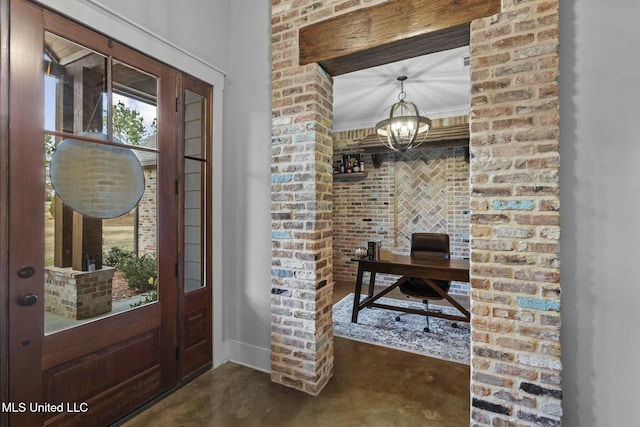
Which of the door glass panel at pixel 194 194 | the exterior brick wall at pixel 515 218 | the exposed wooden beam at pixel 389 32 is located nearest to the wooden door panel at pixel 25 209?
the door glass panel at pixel 194 194

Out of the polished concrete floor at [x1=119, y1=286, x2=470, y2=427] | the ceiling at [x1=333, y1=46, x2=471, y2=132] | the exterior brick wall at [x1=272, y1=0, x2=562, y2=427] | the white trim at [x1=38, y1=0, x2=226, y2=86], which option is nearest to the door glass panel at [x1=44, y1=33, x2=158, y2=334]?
the white trim at [x1=38, y1=0, x2=226, y2=86]

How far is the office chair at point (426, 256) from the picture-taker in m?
3.38

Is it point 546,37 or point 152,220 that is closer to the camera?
point 546,37

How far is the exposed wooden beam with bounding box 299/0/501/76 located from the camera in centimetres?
166

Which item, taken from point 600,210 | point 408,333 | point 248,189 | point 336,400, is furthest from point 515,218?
point 408,333

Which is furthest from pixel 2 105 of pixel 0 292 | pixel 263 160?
pixel 263 160

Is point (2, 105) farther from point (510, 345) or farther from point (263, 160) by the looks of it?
point (510, 345)

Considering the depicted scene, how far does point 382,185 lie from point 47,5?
4802 millimetres

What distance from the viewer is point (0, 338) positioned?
1.36m

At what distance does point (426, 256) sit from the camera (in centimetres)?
374

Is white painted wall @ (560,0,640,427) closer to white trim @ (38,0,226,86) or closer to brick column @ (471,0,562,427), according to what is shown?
brick column @ (471,0,562,427)

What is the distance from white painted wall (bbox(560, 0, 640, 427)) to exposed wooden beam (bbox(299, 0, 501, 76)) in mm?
507

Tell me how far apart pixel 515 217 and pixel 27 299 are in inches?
99.6

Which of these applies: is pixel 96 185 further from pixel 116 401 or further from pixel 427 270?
pixel 427 270
